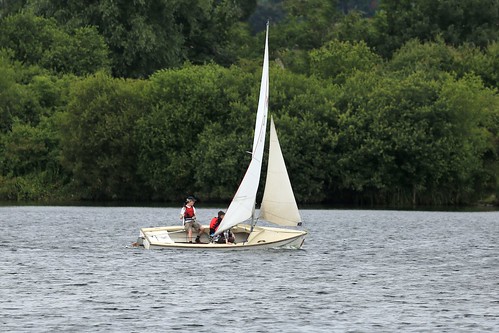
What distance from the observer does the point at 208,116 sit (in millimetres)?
117438

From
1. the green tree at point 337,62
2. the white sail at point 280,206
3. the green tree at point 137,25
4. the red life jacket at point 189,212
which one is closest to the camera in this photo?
the red life jacket at point 189,212

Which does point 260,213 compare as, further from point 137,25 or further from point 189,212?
point 137,25

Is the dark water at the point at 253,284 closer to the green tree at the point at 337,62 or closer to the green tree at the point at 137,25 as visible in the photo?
the green tree at the point at 337,62

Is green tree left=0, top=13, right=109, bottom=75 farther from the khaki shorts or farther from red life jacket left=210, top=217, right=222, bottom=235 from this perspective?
red life jacket left=210, top=217, right=222, bottom=235

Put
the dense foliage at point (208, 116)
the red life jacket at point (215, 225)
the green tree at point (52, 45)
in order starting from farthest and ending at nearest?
the green tree at point (52, 45) → the dense foliage at point (208, 116) → the red life jacket at point (215, 225)

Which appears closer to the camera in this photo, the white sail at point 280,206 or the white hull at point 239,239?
the white hull at point 239,239

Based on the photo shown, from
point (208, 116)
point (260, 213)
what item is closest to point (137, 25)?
point (208, 116)

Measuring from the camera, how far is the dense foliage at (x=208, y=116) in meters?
111

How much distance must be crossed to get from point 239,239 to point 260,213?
60.5 inches

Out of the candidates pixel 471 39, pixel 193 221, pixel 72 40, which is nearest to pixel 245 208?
pixel 193 221

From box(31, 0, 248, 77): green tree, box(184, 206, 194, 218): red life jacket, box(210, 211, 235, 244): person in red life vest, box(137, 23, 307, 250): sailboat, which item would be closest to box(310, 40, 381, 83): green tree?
box(31, 0, 248, 77): green tree

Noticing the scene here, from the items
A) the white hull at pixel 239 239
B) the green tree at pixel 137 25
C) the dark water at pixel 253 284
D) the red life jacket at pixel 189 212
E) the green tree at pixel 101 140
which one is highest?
the green tree at pixel 137 25

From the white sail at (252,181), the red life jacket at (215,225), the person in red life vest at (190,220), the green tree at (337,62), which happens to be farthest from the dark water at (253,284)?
the green tree at (337,62)

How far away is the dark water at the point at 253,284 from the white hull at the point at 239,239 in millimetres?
697
